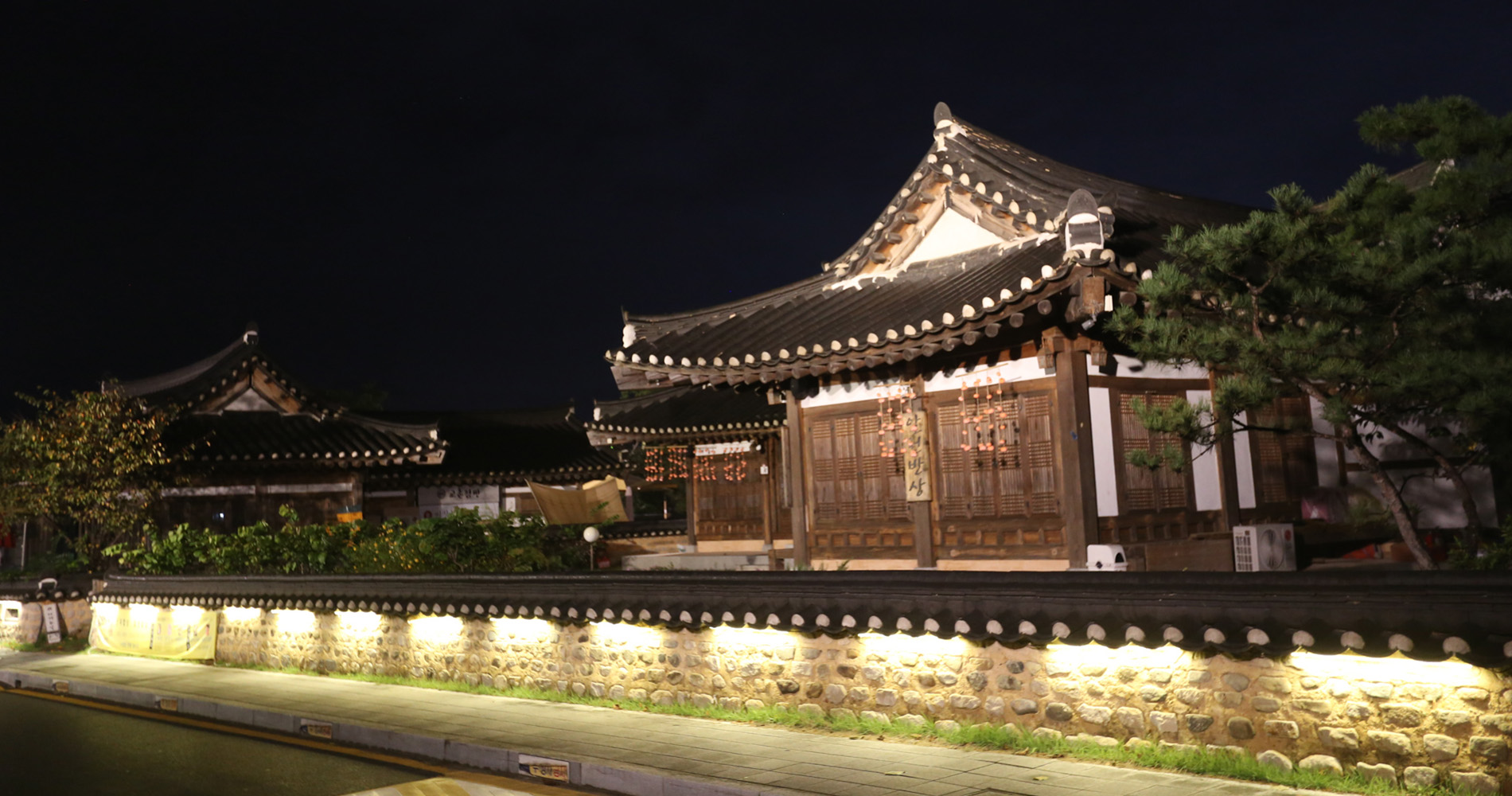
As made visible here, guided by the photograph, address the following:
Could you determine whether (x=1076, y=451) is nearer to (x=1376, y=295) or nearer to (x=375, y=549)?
(x=1376, y=295)

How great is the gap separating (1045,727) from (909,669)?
137 centimetres

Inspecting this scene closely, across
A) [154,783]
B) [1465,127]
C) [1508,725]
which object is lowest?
[154,783]

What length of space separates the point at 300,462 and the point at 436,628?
16.8 meters

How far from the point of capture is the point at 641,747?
9688 millimetres

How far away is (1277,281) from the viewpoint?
947cm

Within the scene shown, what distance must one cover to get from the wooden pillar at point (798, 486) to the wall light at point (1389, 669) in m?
9.25

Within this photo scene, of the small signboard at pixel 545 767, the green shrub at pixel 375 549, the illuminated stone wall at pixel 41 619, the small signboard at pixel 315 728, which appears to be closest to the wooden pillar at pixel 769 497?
the green shrub at pixel 375 549

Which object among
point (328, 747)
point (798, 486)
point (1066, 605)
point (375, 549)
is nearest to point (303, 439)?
point (375, 549)

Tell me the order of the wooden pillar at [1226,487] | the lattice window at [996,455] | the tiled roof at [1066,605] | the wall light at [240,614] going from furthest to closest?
the wall light at [240,614] → the wooden pillar at [1226,487] → the lattice window at [996,455] → the tiled roof at [1066,605]

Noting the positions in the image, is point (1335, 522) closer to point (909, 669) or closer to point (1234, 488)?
point (1234, 488)

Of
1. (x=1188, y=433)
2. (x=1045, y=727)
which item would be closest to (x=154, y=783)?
(x=1045, y=727)

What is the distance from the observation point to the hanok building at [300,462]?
94.4 feet

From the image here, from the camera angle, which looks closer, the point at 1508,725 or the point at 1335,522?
the point at 1508,725

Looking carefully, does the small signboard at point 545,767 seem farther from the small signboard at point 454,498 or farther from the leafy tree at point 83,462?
the small signboard at point 454,498
